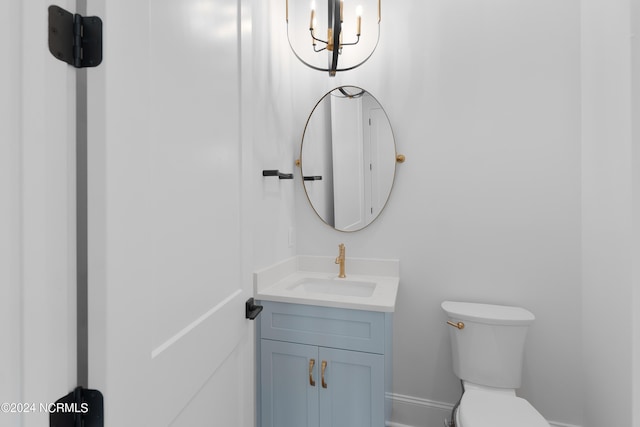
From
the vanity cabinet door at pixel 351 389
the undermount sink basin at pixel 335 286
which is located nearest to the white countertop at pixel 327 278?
the undermount sink basin at pixel 335 286

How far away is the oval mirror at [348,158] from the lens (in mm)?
1720

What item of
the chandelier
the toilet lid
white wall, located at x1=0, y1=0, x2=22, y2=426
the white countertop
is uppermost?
the chandelier

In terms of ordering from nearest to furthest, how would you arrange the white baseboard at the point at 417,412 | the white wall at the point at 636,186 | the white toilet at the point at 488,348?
the white wall at the point at 636,186 → the white toilet at the point at 488,348 → the white baseboard at the point at 417,412

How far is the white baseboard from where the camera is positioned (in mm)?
1633

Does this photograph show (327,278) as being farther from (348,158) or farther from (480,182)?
(480,182)

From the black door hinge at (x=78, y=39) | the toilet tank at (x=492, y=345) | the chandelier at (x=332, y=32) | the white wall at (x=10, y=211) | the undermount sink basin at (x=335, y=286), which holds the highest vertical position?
the chandelier at (x=332, y=32)

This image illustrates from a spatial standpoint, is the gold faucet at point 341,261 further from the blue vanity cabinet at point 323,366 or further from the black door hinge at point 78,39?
the black door hinge at point 78,39

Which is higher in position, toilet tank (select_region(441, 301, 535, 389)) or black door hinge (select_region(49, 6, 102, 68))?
black door hinge (select_region(49, 6, 102, 68))

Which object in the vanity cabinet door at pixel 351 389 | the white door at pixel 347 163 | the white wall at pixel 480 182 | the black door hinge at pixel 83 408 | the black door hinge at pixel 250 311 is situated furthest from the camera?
the white door at pixel 347 163

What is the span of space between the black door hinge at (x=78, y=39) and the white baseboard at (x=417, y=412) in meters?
1.90

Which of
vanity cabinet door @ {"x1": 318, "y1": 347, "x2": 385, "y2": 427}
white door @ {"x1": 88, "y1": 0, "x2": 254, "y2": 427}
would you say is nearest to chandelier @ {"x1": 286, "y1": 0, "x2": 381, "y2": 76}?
white door @ {"x1": 88, "y1": 0, "x2": 254, "y2": 427}

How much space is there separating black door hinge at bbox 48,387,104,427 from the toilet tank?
1407 mm

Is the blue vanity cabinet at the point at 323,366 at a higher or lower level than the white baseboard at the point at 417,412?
higher

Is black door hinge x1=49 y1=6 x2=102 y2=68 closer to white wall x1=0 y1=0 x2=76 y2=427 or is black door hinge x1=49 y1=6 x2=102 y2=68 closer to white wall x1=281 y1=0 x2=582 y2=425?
white wall x1=0 y1=0 x2=76 y2=427
